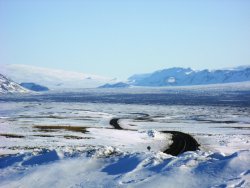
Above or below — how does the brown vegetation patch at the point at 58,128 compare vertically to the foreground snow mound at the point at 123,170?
below

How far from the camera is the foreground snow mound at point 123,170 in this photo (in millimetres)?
27859

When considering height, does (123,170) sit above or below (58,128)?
above

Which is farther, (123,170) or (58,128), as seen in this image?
(58,128)

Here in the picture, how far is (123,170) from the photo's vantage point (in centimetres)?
3169

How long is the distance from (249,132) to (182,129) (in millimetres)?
12653

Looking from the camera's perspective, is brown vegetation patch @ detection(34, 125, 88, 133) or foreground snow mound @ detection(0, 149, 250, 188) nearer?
foreground snow mound @ detection(0, 149, 250, 188)

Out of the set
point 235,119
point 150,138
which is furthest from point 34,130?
point 235,119

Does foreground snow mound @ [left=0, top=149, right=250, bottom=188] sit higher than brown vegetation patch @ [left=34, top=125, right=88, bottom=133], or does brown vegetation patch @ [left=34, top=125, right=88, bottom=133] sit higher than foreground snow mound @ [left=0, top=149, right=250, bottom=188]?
foreground snow mound @ [left=0, top=149, right=250, bottom=188]

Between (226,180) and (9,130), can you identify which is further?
(9,130)

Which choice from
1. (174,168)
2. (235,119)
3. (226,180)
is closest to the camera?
(226,180)

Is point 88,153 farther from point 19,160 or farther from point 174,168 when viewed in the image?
point 174,168

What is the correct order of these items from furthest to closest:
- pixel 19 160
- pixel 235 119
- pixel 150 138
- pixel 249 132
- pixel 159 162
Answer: pixel 235 119, pixel 249 132, pixel 150 138, pixel 19 160, pixel 159 162

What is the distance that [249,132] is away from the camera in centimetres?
6838

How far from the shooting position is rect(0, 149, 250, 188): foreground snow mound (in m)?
27.9
